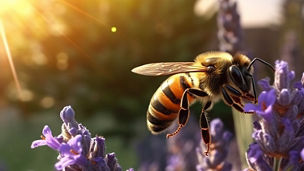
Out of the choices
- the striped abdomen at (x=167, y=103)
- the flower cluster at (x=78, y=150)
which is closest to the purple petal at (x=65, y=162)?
the flower cluster at (x=78, y=150)

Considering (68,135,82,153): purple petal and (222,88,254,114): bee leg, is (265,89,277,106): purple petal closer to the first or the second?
(68,135,82,153): purple petal

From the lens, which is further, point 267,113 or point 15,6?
point 15,6

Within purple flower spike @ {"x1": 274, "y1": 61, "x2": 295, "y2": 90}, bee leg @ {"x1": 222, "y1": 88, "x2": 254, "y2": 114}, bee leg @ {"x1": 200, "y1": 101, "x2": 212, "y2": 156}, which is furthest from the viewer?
bee leg @ {"x1": 222, "y1": 88, "x2": 254, "y2": 114}

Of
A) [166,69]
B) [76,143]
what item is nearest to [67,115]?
[76,143]

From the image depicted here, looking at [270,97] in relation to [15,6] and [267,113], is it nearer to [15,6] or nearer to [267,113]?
[267,113]

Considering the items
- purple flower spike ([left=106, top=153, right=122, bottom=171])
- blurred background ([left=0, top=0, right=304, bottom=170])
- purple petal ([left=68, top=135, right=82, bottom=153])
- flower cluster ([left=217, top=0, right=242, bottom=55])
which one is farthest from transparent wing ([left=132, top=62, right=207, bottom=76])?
blurred background ([left=0, top=0, right=304, bottom=170])

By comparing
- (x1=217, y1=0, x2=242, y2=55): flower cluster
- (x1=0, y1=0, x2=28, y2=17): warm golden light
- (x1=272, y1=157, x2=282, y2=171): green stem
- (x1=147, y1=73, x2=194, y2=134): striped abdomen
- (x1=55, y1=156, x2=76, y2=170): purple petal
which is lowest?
(x1=272, y1=157, x2=282, y2=171): green stem

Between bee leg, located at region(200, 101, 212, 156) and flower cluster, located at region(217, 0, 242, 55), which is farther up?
flower cluster, located at region(217, 0, 242, 55)
